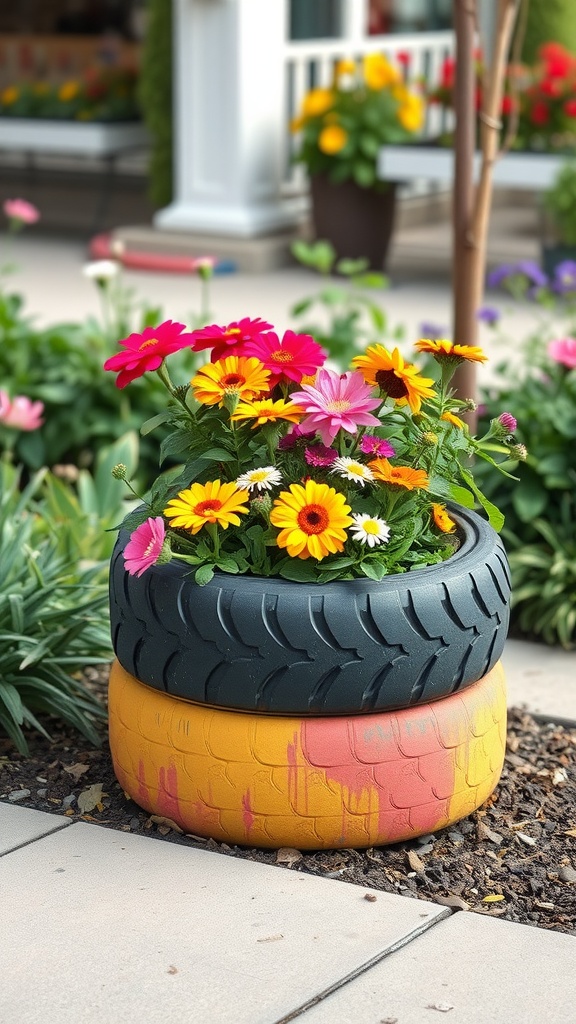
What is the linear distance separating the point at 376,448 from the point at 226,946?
3.10ft

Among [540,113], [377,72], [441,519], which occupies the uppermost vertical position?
[377,72]

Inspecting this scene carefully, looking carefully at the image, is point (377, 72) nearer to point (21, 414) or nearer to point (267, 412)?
point (21, 414)

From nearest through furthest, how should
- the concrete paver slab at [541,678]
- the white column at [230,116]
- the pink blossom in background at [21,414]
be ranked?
the concrete paver slab at [541,678] → the pink blossom in background at [21,414] → the white column at [230,116]

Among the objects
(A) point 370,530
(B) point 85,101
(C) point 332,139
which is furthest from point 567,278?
(B) point 85,101

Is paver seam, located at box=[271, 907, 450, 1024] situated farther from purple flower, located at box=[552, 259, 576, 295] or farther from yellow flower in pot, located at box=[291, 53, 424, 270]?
yellow flower in pot, located at box=[291, 53, 424, 270]

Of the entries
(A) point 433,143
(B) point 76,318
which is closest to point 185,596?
(B) point 76,318

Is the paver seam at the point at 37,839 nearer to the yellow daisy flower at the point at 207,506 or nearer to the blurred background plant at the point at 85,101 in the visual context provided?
the yellow daisy flower at the point at 207,506

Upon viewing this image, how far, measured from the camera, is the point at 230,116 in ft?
33.3

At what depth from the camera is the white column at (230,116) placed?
9992 millimetres

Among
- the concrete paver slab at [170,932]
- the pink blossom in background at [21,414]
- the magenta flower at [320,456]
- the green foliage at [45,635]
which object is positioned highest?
the magenta flower at [320,456]

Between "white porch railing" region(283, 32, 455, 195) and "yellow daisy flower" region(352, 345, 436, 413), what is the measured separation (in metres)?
7.60

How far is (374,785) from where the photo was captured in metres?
2.65

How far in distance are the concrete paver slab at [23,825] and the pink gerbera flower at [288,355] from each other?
0.95 metres

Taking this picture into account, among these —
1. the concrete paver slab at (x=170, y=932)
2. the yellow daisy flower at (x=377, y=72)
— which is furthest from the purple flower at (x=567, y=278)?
the yellow daisy flower at (x=377, y=72)
